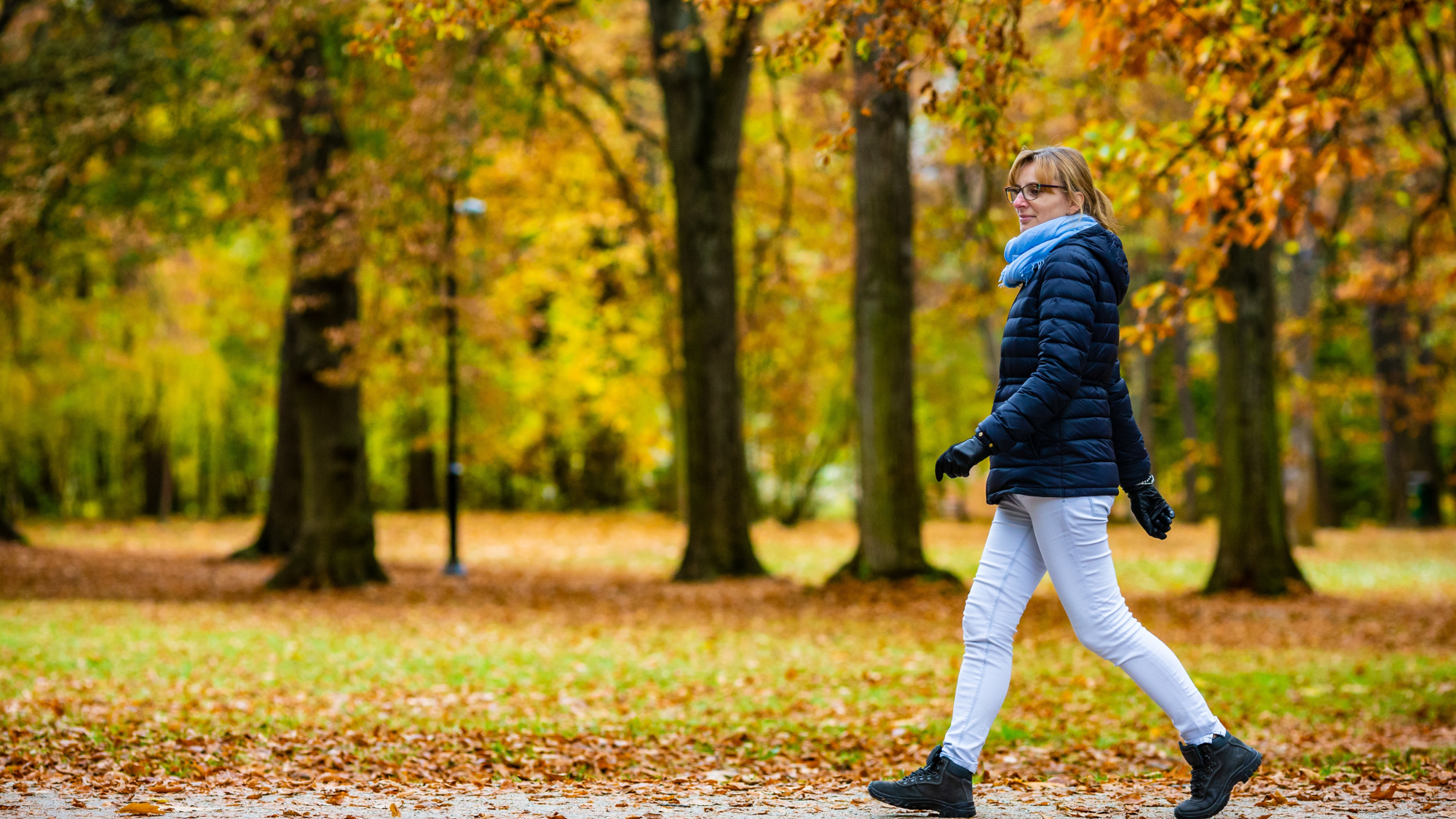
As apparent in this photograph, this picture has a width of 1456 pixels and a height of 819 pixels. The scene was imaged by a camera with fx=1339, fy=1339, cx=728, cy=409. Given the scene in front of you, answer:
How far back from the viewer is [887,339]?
14.1m

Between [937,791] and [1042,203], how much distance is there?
77.1 inches

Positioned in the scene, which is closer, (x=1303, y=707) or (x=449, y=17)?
(x=449, y=17)

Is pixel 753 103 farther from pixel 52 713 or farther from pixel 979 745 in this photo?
pixel 979 745

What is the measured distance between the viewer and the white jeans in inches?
167

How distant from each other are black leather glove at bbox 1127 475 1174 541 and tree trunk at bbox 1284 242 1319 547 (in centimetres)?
1842

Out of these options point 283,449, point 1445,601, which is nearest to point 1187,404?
point 1445,601

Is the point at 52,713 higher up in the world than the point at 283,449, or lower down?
lower down

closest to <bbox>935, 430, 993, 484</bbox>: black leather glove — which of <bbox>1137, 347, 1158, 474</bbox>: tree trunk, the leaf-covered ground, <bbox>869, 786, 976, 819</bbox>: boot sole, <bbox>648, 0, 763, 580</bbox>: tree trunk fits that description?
<bbox>869, 786, 976, 819</bbox>: boot sole

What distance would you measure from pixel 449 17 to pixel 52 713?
421 centimetres

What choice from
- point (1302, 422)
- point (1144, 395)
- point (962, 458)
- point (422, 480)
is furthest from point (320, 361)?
point (422, 480)

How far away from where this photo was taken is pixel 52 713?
710 centimetres

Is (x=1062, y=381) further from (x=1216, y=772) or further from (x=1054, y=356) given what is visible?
(x=1216, y=772)

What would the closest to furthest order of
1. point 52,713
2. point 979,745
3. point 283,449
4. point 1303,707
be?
1. point 979,745
2. point 52,713
3. point 1303,707
4. point 283,449

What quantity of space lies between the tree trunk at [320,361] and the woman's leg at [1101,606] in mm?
11171
